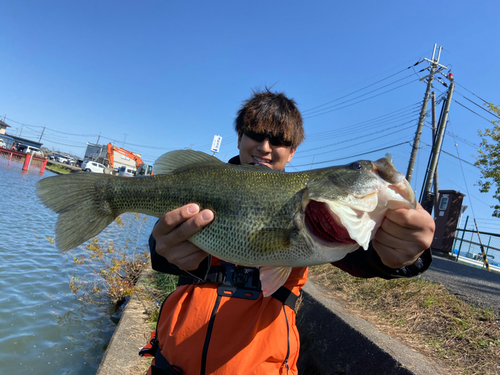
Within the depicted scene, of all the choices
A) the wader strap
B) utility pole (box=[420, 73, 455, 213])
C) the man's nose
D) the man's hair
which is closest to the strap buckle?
the wader strap

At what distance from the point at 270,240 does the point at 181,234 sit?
600mm

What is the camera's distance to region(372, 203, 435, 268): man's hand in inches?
66.1

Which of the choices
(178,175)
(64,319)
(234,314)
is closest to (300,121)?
(178,175)

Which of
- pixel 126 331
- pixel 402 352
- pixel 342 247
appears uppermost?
pixel 342 247

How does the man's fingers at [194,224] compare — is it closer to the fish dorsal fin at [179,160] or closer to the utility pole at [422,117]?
the fish dorsal fin at [179,160]

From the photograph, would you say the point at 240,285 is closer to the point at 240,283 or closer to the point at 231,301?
the point at 240,283

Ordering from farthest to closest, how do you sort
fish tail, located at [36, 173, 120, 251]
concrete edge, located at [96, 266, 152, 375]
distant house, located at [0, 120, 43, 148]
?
distant house, located at [0, 120, 43, 148] → concrete edge, located at [96, 266, 152, 375] → fish tail, located at [36, 173, 120, 251]

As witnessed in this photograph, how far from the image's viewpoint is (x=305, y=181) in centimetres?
197

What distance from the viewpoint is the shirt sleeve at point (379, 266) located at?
6.56ft

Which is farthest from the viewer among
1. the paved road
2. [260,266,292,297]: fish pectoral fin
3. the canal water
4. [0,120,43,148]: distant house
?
[0,120,43,148]: distant house

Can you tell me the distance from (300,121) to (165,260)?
1.96m

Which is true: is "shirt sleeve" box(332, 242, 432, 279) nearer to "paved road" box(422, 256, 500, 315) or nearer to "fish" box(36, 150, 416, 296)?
"fish" box(36, 150, 416, 296)

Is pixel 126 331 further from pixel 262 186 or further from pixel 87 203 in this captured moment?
pixel 262 186

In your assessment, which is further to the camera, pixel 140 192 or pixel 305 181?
pixel 140 192
